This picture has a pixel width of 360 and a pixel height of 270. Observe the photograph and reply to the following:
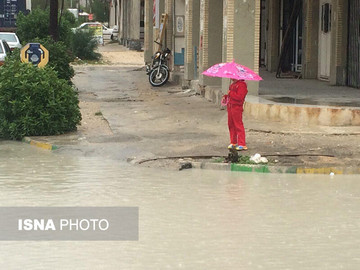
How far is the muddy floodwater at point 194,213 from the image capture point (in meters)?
8.20

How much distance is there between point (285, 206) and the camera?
35.8 feet

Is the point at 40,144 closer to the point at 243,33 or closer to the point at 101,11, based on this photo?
the point at 243,33

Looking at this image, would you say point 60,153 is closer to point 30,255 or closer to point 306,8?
point 30,255

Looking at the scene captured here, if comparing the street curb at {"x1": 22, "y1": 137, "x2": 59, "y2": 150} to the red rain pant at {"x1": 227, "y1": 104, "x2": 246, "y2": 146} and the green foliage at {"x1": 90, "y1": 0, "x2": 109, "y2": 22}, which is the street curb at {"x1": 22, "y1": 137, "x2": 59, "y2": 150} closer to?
the red rain pant at {"x1": 227, "y1": 104, "x2": 246, "y2": 146}

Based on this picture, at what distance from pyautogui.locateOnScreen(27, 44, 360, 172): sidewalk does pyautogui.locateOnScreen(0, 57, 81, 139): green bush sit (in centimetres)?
36

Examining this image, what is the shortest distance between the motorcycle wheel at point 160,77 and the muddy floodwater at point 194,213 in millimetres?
14133

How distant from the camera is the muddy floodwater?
8.20m

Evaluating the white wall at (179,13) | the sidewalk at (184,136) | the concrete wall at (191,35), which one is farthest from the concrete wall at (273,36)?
the sidewalk at (184,136)

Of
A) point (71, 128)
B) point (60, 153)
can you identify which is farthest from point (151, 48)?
point (60, 153)

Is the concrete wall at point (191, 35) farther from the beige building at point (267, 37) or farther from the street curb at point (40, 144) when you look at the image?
the street curb at point (40, 144)

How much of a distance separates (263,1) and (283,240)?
27.8 m

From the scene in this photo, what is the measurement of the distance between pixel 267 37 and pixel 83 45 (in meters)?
15.8

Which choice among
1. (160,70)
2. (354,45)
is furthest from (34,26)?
(354,45)

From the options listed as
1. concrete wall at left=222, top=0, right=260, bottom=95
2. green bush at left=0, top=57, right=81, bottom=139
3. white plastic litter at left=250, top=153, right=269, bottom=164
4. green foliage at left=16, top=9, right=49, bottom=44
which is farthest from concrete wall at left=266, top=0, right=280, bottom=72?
white plastic litter at left=250, top=153, right=269, bottom=164
